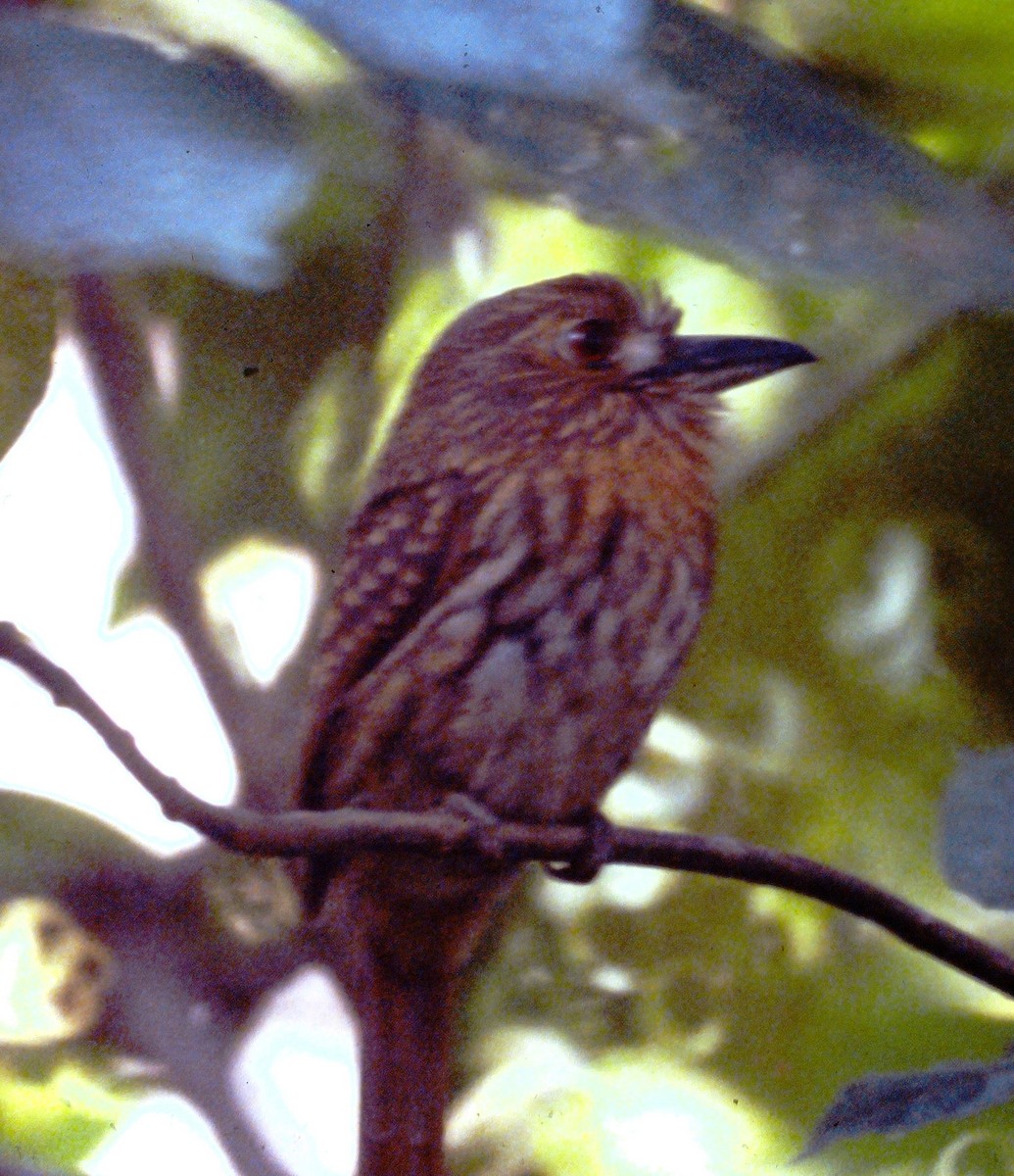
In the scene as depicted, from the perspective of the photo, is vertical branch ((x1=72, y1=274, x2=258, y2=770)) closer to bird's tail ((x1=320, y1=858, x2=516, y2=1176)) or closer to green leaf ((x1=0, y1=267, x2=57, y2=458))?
green leaf ((x1=0, y1=267, x2=57, y2=458))

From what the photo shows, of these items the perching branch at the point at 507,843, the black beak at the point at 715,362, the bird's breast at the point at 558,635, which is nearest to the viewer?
the perching branch at the point at 507,843

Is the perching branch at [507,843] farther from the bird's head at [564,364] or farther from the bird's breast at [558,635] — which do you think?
the bird's head at [564,364]

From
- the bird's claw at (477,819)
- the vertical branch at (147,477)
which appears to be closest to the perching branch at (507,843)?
the bird's claw at (477,819)

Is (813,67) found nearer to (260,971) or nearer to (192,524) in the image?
(192,524)

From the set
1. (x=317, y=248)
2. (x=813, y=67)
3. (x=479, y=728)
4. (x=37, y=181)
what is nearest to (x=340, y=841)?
(x=479, y=728)

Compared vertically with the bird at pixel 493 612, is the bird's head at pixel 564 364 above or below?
above

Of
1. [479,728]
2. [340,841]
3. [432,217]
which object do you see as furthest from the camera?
[432,217]

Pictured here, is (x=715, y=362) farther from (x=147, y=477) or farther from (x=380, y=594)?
(x=147, y=477)
